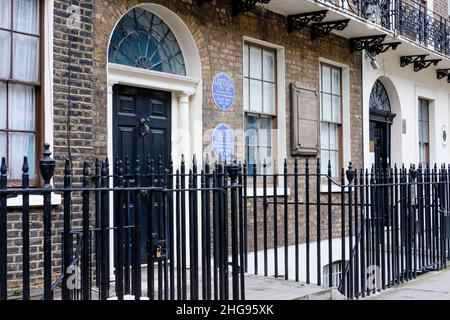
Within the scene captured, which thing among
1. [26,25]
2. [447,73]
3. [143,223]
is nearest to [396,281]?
[143,223]

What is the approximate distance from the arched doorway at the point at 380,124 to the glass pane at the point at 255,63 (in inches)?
167

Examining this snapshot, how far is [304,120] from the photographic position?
37.4 ft

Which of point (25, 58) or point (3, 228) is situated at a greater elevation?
point (25, 58)

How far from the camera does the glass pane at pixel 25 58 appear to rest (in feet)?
23.2

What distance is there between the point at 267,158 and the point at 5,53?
518cm

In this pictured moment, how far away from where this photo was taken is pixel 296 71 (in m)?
11.4

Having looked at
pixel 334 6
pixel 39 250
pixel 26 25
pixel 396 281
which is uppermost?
pixel 334 6

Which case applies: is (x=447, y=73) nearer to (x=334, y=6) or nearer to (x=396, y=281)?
(x=334, y=6)

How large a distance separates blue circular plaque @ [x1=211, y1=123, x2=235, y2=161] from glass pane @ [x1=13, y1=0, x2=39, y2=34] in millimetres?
3257

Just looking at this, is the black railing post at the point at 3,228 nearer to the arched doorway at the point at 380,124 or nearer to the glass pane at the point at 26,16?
the glass pane at the point at 26,16

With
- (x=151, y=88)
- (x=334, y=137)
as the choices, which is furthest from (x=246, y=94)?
(x=334, y=137)

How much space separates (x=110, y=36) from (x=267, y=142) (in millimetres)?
3864

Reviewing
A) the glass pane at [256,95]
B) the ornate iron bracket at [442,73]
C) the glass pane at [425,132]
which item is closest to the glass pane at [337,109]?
the glass pane at [256,95]

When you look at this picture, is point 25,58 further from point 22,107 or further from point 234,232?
point 234,232
